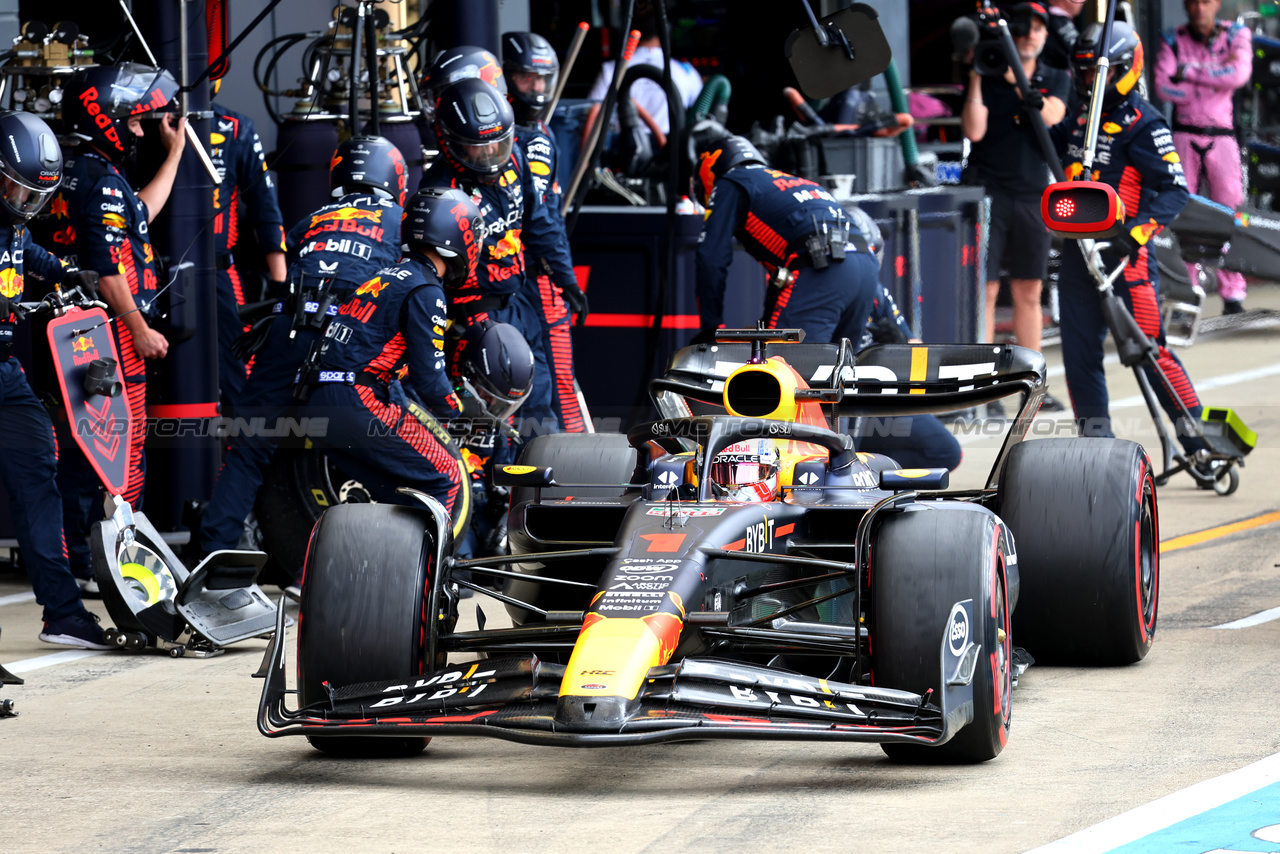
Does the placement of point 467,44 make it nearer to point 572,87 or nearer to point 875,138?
point 875,138

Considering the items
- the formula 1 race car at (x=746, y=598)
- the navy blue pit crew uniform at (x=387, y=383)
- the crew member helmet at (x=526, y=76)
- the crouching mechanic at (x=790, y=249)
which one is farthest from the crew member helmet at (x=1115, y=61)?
the navy blue pit crew uniform at (x=387, y=383)

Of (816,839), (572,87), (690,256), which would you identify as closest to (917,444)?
(690,256)

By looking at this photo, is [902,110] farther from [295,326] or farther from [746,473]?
[746,473]

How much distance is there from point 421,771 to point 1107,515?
2.51 m

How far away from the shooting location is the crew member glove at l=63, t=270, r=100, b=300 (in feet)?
26.4

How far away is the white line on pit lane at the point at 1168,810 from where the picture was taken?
472cm

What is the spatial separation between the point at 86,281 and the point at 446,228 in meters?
1.44

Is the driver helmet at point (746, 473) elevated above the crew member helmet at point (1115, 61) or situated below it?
below

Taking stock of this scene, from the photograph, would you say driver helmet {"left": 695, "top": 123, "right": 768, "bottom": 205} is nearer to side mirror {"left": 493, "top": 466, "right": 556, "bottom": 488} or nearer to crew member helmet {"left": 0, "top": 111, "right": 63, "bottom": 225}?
crew member helmet {"left": 0, "top": 111, "right": 63, "bottom": 225}

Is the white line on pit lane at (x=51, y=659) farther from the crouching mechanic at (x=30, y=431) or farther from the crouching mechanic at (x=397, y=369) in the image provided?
the crouching mechanic at (x=397, y=369)

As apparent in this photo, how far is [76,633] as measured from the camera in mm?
7805

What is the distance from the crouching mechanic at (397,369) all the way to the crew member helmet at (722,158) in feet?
7.32

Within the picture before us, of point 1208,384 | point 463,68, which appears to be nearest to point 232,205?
point 463,68

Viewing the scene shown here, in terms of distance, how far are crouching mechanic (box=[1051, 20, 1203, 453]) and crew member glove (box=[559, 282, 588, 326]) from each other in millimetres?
2775
